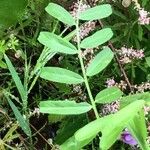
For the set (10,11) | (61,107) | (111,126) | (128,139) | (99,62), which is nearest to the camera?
(111,126)

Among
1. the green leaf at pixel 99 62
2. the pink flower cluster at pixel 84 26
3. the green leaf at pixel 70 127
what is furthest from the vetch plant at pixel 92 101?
the green leaf at pixel 70 127

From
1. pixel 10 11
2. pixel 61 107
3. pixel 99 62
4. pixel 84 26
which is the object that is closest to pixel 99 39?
pixel 99 62

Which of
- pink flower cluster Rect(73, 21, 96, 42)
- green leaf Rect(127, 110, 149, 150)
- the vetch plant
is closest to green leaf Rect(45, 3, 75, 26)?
the vetch plant

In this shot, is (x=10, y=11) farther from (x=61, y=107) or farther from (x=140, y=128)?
(x=140, y=128)

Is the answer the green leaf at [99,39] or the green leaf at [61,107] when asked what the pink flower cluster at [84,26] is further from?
the green leaf at [61,107]

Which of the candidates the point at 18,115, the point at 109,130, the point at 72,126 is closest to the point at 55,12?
the point at 18,115

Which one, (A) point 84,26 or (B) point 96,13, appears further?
(A) point 84,26
